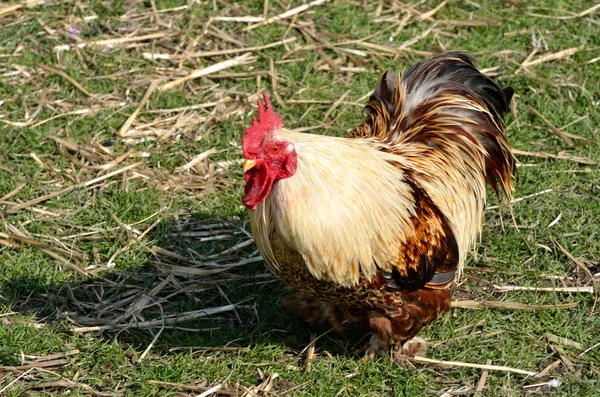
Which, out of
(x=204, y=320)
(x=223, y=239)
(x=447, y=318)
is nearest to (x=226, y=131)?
(x=223, y=239)

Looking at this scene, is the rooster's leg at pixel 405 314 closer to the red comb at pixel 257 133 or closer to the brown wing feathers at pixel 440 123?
the brown wing feathers at pixel 440 123

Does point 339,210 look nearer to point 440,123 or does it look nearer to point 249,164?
point 249,164

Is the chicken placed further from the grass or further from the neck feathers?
the grass

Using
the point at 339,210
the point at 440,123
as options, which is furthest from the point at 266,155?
the point at 440,123

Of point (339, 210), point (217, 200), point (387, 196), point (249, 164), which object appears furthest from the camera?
point (217, 200)

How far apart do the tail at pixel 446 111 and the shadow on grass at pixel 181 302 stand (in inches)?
40.8

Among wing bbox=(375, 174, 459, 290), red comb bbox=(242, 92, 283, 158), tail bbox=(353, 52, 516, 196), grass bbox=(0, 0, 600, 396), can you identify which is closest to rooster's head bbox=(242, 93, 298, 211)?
red comb bbox=(242, 92, 283, 158)

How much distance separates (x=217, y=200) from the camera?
4.97 m

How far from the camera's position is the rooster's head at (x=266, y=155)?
3.30 meters

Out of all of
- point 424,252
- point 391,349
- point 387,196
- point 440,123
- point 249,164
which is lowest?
point 391,349

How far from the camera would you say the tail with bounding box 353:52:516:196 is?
4.02 m

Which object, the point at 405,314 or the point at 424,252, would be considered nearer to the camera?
the point at 424,252

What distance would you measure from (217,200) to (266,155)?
172cm

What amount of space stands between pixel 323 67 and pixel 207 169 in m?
1.39
